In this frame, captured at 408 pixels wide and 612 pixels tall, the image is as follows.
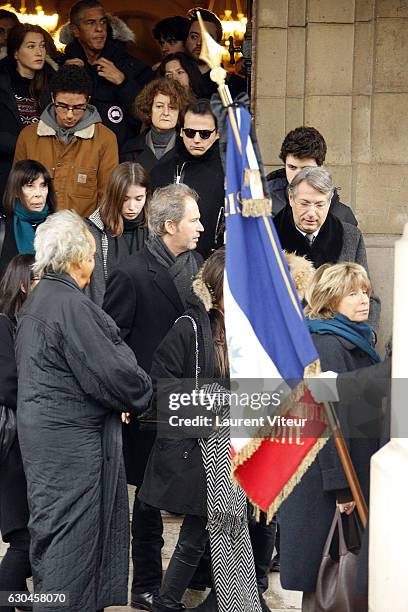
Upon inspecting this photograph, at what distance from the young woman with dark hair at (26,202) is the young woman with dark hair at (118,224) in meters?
0.39

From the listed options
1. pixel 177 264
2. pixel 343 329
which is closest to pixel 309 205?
pixel 177 264

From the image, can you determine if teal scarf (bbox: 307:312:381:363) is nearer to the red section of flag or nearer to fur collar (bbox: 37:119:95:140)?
the red section of flag

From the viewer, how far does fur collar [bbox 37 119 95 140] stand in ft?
28.2

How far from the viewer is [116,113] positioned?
9414 millimetres

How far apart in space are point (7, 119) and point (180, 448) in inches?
146

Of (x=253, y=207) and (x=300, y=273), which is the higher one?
(x=253, y=207)

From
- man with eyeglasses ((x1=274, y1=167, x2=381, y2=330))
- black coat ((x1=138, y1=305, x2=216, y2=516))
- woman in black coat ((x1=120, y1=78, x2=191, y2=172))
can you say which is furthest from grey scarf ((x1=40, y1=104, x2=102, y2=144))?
black coat ((x1=138, y1=305, x2=216, y2=516))

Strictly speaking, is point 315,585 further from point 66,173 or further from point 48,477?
point 66,173

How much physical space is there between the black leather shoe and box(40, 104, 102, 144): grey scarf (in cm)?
309

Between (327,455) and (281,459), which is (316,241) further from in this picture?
(281,459)

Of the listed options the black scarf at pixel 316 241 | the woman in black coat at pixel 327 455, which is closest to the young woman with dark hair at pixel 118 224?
the black scarf at pixel 316 241

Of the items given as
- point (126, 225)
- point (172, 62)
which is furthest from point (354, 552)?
point (172, 62)

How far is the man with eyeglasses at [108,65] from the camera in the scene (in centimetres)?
946

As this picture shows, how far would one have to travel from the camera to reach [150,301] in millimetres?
6930
